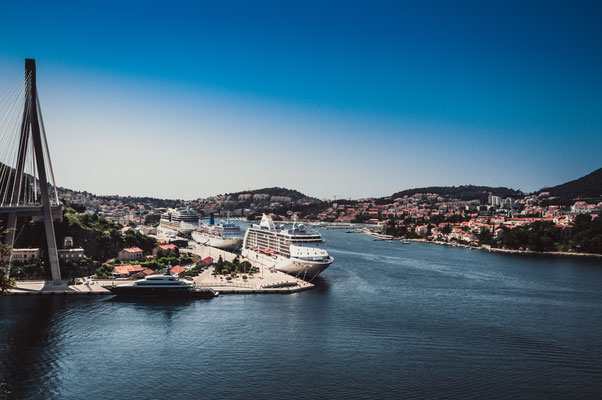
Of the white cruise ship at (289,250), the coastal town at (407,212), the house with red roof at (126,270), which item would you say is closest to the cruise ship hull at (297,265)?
the white cruise ship at (289,250)

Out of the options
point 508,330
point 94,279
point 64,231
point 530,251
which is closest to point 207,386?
point 508,330

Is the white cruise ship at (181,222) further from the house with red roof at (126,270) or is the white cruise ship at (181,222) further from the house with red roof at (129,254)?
the house with red roof at (126,270)

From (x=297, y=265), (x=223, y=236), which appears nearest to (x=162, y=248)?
(x=223, y=236)

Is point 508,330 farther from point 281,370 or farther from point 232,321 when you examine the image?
point 232,321

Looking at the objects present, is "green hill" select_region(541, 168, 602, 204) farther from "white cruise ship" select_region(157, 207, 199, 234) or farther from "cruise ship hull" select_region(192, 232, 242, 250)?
"cruise ship hull" select_region(192, 232, 242, 250)

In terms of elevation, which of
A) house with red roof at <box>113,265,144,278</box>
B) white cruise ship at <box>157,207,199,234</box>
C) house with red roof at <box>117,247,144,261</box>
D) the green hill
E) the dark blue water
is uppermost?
the green hill

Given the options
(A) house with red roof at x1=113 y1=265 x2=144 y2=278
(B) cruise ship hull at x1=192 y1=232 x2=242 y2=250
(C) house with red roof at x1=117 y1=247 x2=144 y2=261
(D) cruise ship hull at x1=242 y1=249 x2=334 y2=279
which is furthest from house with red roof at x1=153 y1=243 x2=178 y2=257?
(B) cruise ship hull at x1=192 y1=232 x2=242 y2=250
